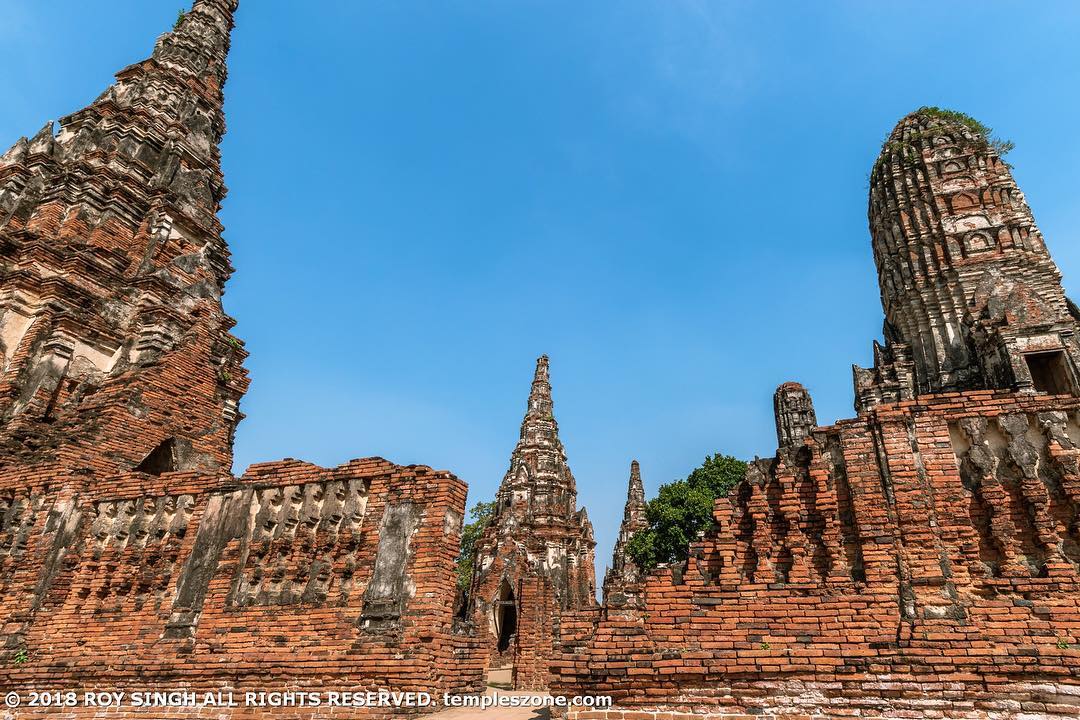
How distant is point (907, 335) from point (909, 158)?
23.4 feet

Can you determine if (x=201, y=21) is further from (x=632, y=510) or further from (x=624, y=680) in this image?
(x=632, y=510)

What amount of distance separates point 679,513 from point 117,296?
26.4m

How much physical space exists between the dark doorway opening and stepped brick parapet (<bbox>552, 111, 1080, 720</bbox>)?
17682 mm

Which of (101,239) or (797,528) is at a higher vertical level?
(101,239)

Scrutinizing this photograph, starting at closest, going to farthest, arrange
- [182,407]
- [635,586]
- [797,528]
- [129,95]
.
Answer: [797,528] < [635,586] < [182,407] < [129,95]

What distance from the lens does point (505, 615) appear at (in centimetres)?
2486

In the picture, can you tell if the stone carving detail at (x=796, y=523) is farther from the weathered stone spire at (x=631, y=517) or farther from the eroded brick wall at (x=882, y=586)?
the weathered stone spire at (x=631, y=517)

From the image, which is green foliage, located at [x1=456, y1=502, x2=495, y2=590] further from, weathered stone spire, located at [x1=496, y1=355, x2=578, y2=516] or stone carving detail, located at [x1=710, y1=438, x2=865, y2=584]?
stone carving detail, located at [x1=710, y1=438, x2=865, y2=584]

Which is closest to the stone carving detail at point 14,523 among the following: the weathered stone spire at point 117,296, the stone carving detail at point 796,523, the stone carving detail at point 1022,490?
the weathered stone spire at point 117,296

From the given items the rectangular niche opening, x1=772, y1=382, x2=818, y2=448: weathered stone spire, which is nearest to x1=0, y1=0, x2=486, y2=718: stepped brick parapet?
the rectangular niche opening

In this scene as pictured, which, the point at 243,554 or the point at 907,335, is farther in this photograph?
the point at 907,335

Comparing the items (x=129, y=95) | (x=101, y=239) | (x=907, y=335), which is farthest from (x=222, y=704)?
(x=907, y=335)

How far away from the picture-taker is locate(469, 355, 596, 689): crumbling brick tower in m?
18.8

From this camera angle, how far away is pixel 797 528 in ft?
23.1
